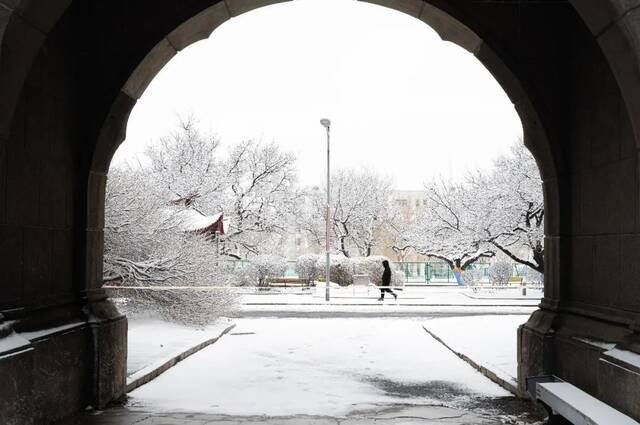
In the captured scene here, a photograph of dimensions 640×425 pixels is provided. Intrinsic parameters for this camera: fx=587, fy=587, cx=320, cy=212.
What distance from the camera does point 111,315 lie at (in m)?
7.29

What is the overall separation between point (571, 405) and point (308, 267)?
29.0m

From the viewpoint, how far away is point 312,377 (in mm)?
9180

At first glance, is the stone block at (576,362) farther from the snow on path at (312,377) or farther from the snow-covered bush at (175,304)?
the snow-covered bush at (175,304)

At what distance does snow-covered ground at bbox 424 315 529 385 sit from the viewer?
30.8 feet

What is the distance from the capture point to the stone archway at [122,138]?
17.1 feet

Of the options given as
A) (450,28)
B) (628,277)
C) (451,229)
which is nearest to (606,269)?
(628,277)

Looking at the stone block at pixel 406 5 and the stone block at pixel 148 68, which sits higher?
the stone block at pixel 406 5

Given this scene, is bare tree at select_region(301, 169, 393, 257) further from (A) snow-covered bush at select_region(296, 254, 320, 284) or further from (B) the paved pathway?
(B) the paved pathway

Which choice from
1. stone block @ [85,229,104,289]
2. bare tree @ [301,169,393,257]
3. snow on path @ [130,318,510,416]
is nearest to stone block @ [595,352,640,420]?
snow on path @ [130,318,510,416]

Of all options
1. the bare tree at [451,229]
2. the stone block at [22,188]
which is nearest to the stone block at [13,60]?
the stone block at [22,188]

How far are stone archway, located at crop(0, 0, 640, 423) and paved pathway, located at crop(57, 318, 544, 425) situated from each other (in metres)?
0.72

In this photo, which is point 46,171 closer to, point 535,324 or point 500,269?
point 535,324

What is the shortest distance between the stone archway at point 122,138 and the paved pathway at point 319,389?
0.72 metres

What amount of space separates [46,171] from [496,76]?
18.1 feet
